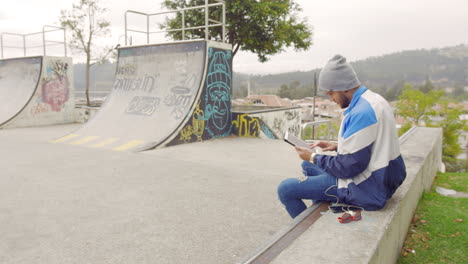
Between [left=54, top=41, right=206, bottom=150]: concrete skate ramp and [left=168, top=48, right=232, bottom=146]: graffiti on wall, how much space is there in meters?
0.28

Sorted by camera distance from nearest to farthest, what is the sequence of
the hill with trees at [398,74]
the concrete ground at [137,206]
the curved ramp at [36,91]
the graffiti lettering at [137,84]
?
the concrete ground at [137,206]
the graffiti lettering at [137,84]
the curved ramp at [36,91]
the hill with trees at [398,74]

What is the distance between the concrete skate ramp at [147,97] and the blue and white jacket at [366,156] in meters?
6.41

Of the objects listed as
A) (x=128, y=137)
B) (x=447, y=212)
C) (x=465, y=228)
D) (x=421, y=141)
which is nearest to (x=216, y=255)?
(x=465, y=228)

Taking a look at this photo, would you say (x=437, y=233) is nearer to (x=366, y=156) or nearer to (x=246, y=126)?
(x=366, y=156)

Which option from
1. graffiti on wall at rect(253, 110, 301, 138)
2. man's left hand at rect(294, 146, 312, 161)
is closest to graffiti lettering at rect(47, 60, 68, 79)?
graffiti on wall at rect(253, 110, 301, 138)

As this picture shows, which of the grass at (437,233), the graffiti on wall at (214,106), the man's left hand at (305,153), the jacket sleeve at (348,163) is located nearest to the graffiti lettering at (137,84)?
the graffiti on wall at (214,106)

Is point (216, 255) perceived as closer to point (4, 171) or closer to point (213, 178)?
point (213, 178)

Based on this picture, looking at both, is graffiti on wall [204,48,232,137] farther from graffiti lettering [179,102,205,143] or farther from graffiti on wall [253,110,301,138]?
graffiti on wall [253,110,301,138]

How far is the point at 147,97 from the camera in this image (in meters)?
10.4

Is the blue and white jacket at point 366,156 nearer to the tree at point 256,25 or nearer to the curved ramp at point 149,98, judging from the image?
the curved ramp at point 149,98

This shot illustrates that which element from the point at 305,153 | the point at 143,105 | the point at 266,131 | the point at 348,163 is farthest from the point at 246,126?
the point at 348,163

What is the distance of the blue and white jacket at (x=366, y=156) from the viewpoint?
225cm

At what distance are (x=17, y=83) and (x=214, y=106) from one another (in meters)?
10.3

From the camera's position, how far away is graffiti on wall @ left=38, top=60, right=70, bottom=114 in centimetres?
1448
